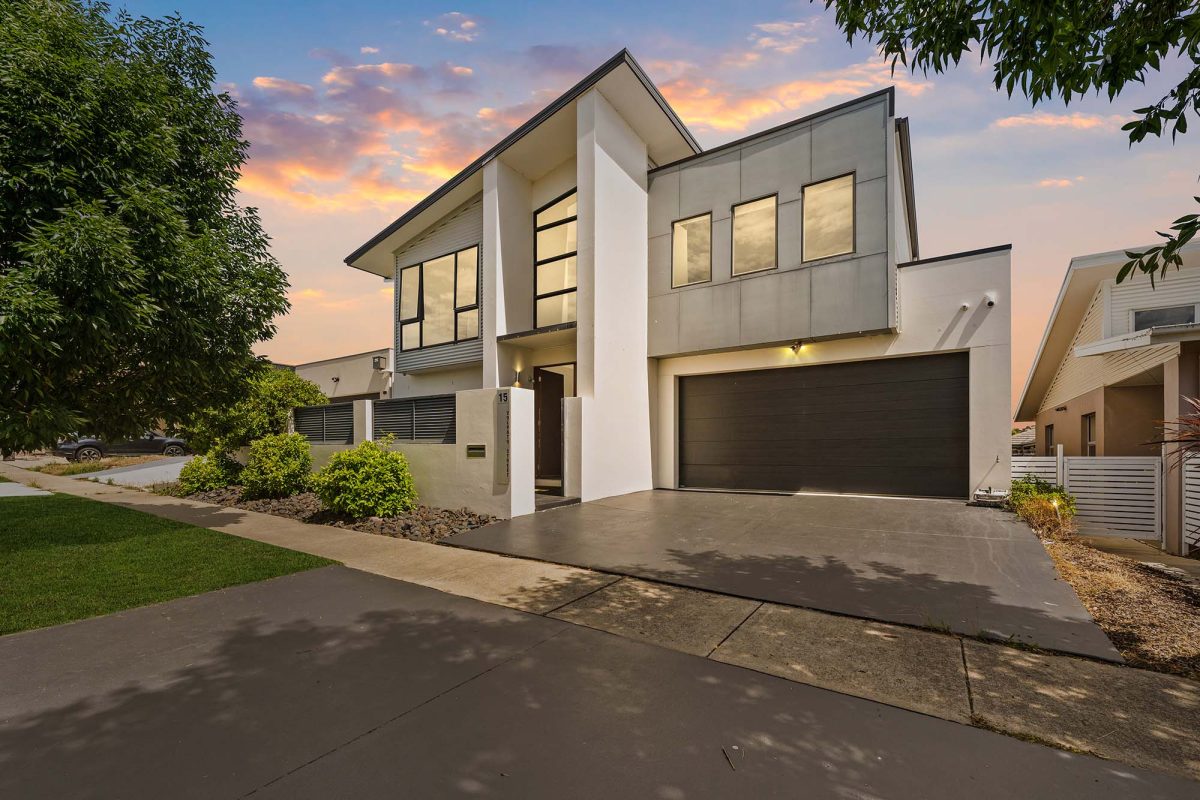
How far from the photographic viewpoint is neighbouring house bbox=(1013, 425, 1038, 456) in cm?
2356

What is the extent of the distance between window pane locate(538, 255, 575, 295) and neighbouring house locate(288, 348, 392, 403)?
22.8ft

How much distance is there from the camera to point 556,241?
469 inches

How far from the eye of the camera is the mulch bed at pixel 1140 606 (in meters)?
3.29

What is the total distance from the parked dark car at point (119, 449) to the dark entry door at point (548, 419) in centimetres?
1811

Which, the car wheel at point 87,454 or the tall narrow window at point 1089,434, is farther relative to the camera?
the car wheel at point 87,454

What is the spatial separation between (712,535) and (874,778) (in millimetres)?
4744

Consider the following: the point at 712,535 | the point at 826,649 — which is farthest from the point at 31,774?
the point at 712,535

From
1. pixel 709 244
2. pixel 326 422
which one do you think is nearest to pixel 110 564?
pixel 326 422

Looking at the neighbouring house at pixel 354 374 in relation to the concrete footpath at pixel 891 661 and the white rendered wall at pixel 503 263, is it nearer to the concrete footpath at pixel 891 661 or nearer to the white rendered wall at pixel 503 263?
the white rendered wall at pixel 503 263

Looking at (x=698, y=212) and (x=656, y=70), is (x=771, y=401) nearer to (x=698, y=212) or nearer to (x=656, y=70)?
(x=698, y=212)

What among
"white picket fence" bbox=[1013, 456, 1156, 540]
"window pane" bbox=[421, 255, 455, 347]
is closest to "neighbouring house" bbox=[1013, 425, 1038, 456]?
"white picket fence" bbox=[1013, 456, 1156, 540]

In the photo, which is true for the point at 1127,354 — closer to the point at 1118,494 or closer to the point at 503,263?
the point at 1118,494

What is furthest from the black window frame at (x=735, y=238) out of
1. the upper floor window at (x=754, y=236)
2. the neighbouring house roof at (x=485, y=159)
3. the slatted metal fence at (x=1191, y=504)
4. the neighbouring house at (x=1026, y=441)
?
the neighbouring house at (x=1026, y=441)

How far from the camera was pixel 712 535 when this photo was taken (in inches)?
270
